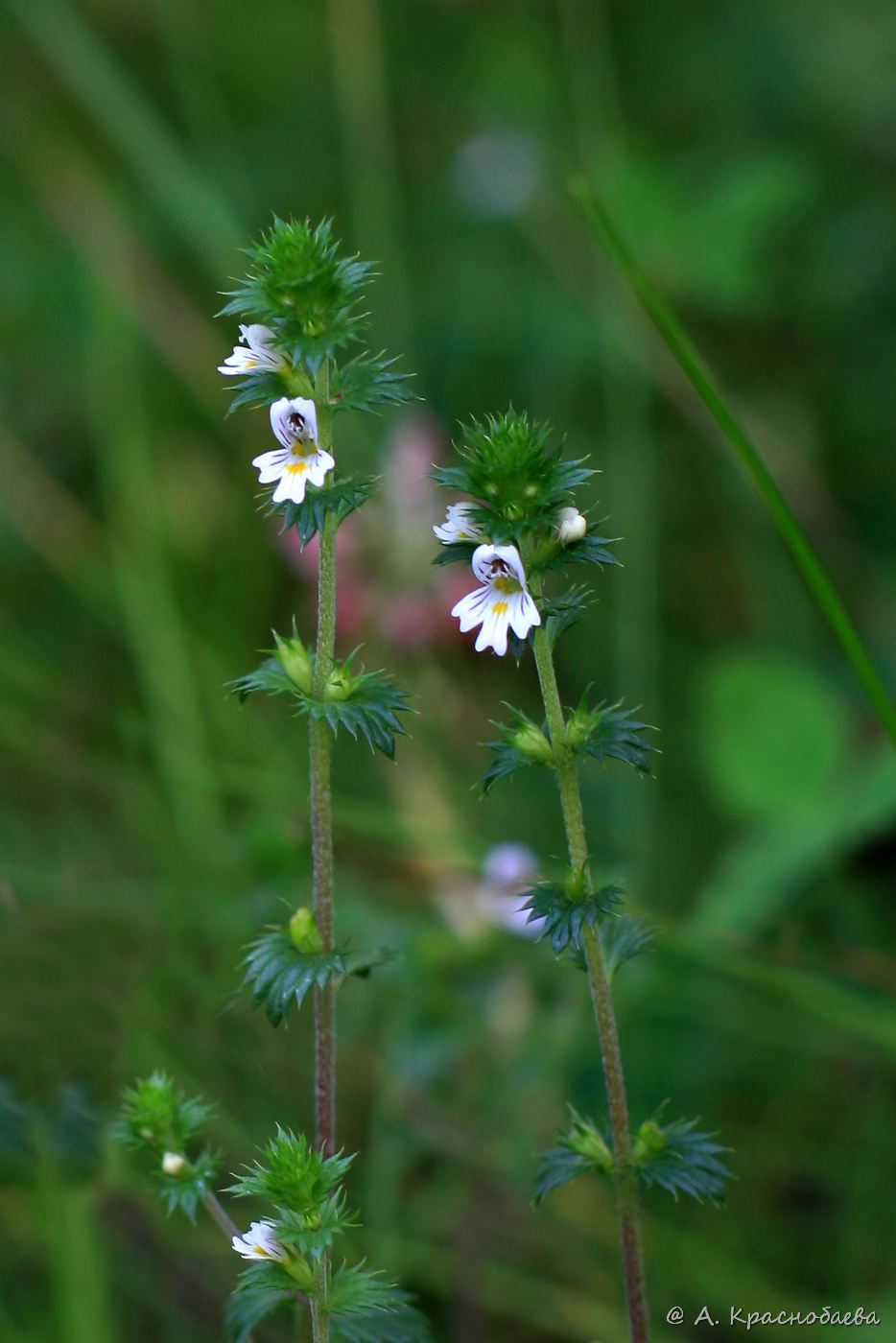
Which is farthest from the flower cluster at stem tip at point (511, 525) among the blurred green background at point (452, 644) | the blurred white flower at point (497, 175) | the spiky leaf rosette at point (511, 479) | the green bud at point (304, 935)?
the blurred white flower at point (497, 175)

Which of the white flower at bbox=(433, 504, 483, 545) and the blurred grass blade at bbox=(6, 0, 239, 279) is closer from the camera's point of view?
the white flower at bbox=(433, 504, 483, 545)

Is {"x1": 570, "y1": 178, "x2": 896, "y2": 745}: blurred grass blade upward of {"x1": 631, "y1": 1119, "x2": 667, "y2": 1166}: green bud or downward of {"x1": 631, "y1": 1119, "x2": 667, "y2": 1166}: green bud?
upward

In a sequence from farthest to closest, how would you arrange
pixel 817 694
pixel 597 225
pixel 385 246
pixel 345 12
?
pixel 345 12 → pixel 385 246 → pixel 817 694 → pixel 597 225

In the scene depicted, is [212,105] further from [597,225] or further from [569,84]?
[597,225]

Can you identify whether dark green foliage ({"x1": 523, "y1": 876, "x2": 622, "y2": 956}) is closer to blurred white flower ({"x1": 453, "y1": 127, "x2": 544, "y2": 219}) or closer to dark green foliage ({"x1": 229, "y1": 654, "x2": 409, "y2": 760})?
dark green foliage ({"x1": 229, "y1": 654, "x2": 409, "y2": 760})

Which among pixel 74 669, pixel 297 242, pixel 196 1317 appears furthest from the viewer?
pixel 74 669

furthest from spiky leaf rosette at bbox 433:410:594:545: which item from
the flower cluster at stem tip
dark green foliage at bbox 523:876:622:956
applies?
dark green foliage at bbox 523:876:622:956

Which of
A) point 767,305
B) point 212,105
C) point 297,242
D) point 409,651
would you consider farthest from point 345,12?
point 297,242
